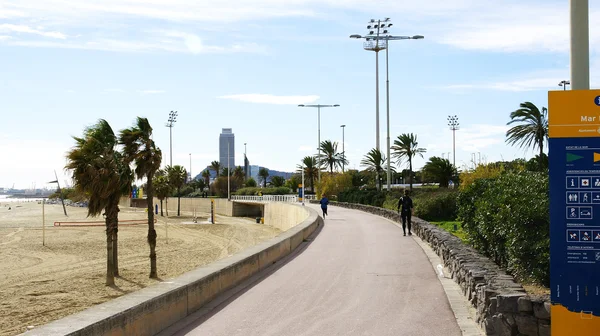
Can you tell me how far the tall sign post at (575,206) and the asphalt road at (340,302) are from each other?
190 cm

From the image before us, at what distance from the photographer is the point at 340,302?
34.0ft

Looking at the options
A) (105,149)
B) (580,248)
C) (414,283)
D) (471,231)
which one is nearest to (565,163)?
(580,248)

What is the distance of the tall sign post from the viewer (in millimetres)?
6648

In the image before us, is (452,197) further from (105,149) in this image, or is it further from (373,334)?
(373,334)

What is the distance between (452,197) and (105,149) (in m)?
19.8

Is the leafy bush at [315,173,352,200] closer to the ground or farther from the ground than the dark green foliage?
farther from the ground

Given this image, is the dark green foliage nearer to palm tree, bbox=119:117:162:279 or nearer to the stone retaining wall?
palm tree, bbox=119:117:162:279

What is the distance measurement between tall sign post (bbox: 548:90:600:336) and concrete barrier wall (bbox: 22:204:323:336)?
4735 millimetres

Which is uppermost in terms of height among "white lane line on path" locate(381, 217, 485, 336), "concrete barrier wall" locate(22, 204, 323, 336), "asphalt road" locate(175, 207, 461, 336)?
"concrete barrier wall" locate(22, 204, 323, 336)

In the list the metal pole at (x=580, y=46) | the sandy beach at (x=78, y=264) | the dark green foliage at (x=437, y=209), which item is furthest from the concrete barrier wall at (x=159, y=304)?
the dark green foliage at (x=437, y=209)

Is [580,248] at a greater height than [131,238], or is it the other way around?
[580,248]

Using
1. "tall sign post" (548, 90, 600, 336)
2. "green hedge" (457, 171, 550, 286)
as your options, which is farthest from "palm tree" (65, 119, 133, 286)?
"tall sign post" (548, 90, 600, 336)

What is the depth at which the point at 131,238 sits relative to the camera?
46.5 m

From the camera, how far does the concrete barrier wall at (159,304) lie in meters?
6.48
